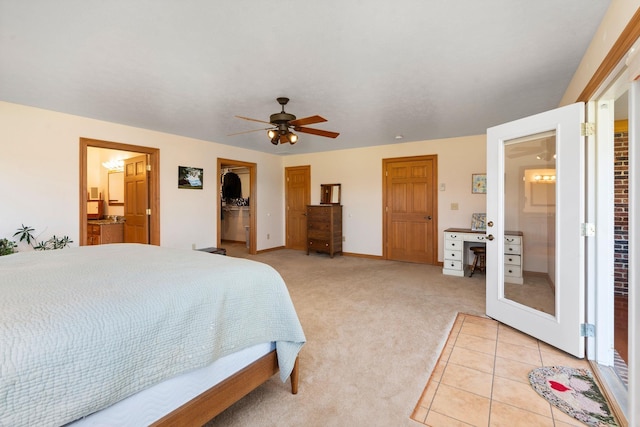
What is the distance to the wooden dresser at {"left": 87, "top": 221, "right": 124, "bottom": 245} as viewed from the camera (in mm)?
5289

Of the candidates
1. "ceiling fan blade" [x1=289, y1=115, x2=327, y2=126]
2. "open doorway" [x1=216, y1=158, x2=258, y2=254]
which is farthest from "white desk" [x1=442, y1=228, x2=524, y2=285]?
"open doorway" [x1=216, y1=158, x2=258, y2=254]

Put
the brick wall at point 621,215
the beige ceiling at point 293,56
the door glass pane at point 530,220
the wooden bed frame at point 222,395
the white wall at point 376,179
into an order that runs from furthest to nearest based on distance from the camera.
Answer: the white wall at point 376,179, the brick wall at point 621,215, the door glass pane at point 530,220, the beige ceiling at point 293,56, the wooden bed frame at point 222,395

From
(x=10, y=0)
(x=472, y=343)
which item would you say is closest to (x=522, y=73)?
(x=472, y=343)

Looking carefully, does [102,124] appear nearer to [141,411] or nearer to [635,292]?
[141,411]

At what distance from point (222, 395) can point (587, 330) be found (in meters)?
2.56

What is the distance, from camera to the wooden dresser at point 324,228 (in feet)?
20.2

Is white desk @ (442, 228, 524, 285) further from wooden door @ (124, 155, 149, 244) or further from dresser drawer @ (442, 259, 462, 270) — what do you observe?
wooden door @ (124, 155, 149, 244)

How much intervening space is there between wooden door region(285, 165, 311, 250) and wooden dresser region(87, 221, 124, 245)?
138 inches

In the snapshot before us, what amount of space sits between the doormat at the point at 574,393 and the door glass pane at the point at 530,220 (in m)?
0.59

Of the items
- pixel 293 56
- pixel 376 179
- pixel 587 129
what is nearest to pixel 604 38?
pixel 587 129

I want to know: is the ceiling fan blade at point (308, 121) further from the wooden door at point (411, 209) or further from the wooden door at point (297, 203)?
the wooden door at point (297, 203)

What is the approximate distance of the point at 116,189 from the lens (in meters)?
6.29

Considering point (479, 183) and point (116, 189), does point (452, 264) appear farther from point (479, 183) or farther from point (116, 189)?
point (116, 189)

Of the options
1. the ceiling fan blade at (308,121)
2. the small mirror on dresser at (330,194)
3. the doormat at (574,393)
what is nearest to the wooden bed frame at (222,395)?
the doormat at (574,393)
